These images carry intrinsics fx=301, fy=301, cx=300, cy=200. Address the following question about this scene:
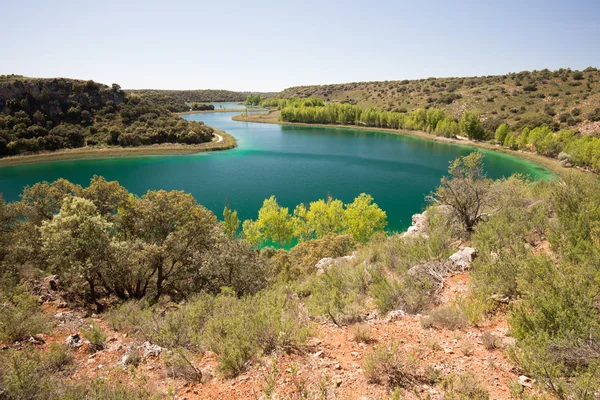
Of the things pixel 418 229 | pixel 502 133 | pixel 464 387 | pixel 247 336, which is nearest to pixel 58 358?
pixel 247 336

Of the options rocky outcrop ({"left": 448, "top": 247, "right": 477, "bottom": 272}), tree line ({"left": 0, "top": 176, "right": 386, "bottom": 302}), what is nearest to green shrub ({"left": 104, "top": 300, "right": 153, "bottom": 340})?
tree line ({"left": 0, "top": 176, "right": 386, "bottom": 302})

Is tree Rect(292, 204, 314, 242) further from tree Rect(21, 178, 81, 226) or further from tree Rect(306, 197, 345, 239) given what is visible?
tree Rect(21, 178, 81, 226)

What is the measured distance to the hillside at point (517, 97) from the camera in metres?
81.1

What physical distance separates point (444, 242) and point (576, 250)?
18.6ft

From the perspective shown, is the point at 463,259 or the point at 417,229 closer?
the point at 463,259

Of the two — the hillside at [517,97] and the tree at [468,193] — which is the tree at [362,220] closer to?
the tree at [468,193]

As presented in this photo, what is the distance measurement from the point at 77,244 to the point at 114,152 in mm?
80909

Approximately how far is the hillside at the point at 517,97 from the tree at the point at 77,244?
315ft

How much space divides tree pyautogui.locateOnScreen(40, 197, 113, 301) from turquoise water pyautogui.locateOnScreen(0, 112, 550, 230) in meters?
26.5

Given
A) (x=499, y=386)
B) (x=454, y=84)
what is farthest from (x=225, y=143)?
(x=454, y=84)

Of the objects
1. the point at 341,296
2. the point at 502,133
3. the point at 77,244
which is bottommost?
the point at 77,244

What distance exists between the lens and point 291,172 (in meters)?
63.7

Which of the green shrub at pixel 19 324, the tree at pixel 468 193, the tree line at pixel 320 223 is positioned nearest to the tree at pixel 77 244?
the green shrub at pixel 19 324

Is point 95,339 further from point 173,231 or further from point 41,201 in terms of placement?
point 41,201
